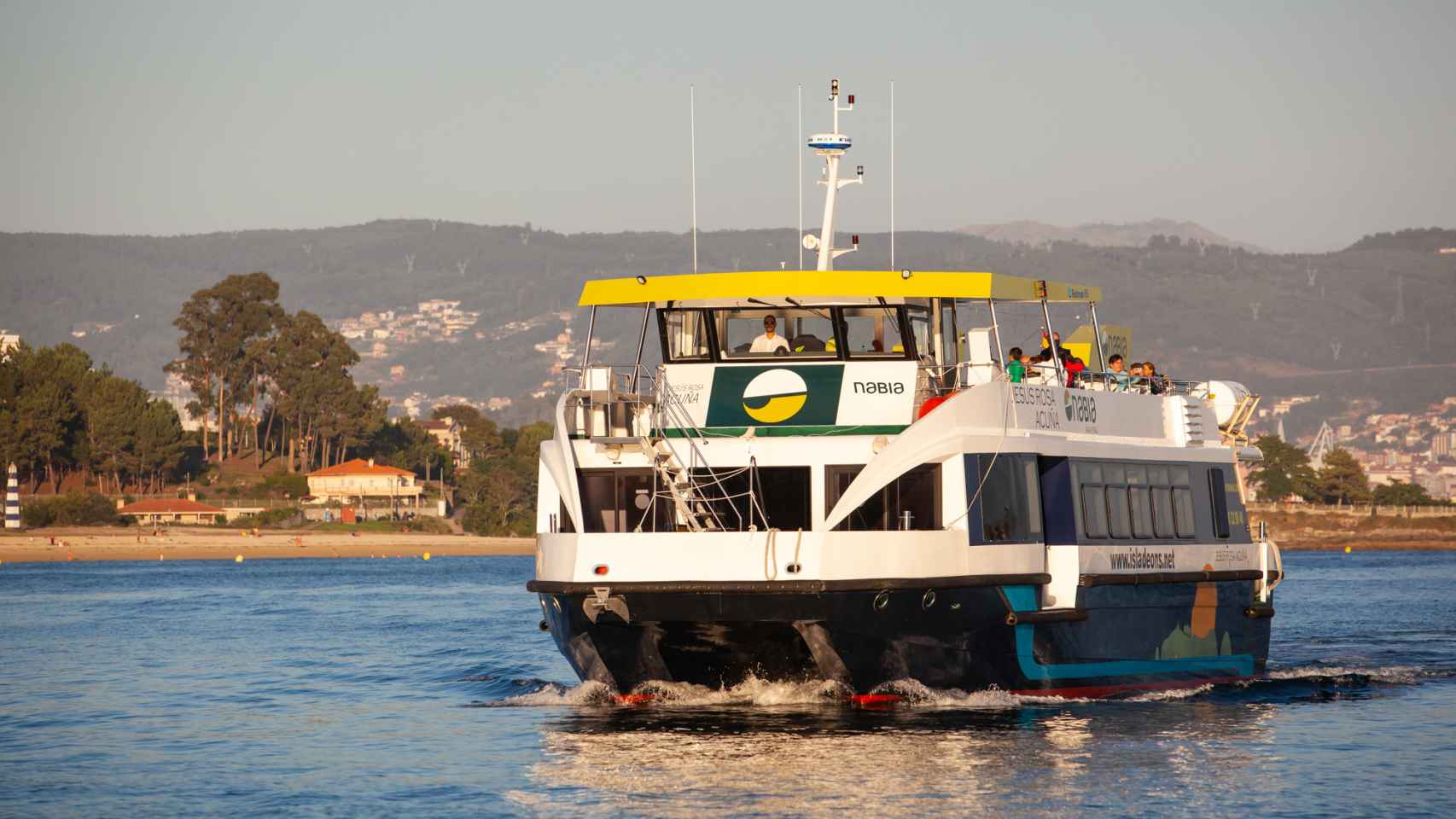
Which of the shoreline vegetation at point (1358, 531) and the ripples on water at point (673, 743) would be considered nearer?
the ripples on water at point (673, 743)

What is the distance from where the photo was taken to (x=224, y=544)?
11781 centimetres

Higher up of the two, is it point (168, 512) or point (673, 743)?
point (168, 512)

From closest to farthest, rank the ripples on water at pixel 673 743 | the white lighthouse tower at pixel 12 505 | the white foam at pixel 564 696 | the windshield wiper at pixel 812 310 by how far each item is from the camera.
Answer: the ripples on water at pixel 673 743 < the windshield wiper at pixel 812 310 < the white foam at pixel 564 696 < the white lighthouse tower at pixel 12 505

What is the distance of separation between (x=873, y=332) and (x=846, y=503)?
291cm

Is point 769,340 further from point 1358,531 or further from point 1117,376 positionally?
point 1358,531

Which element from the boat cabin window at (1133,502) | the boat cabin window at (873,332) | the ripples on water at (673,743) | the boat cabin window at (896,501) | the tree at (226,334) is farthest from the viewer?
the tree at (226,334)

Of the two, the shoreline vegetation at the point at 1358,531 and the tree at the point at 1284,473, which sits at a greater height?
the tree at the point at 1284,473

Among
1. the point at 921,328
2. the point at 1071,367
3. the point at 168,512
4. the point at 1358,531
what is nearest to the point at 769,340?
the point at 921,328

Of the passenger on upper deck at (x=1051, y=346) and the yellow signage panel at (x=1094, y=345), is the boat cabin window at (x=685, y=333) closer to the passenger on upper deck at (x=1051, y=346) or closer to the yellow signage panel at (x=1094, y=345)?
the passenger on upper deck at (x=1051, y=346)

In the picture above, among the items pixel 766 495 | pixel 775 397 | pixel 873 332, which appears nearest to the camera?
pixel 766 495

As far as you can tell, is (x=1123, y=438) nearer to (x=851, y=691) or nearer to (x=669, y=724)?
(x=851, y=691)

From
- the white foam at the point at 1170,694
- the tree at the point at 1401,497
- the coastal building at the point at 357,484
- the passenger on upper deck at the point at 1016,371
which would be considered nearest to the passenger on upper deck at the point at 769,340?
the passenger on upper deck at the point at 1016,371

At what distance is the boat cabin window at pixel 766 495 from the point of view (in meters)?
22.1

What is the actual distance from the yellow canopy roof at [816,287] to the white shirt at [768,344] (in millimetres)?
672
